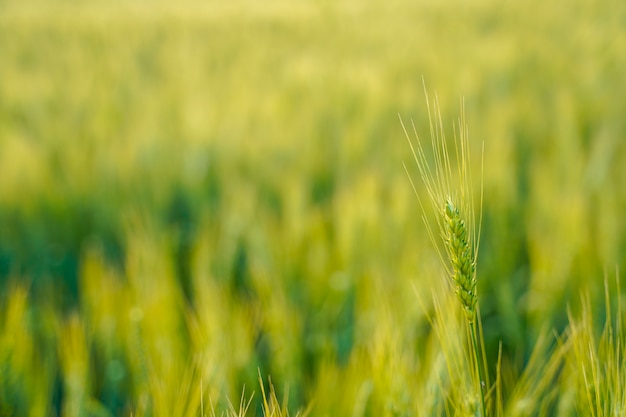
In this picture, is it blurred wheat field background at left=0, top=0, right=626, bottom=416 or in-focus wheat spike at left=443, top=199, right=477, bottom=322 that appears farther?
blurred wheat field background at left=0, top=0, right=626, bottom=416

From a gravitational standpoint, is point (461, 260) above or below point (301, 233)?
above

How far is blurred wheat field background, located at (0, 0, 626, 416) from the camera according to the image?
2.13 feet

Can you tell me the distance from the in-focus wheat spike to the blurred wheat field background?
0.07 meters

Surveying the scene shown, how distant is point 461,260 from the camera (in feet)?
1.28

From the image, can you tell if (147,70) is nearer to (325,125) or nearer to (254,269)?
(325,125)

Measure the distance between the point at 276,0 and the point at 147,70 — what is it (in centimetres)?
321

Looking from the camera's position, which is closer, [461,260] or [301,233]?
[461,260]

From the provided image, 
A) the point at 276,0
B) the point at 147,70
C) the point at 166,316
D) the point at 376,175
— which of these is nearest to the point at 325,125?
the point at 376,175

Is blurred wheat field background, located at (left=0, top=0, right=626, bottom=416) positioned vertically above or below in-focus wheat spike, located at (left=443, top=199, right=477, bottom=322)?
below

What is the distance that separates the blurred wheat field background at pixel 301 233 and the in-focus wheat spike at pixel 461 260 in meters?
0.07

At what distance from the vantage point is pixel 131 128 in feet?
5.37

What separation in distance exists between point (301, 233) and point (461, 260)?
71cm

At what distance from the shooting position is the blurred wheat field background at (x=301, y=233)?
0.65 m

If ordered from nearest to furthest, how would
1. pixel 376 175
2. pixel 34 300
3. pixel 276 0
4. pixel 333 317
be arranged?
pixel 333 317 < pixel 34 300 < pixel 376 175 < pixel 276 0
